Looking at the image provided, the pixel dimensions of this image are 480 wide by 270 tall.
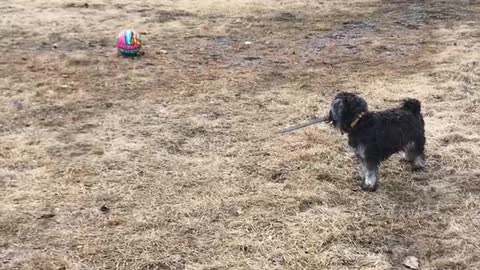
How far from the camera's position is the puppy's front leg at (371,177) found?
13.4 feet

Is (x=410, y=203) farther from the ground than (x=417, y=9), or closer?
closer

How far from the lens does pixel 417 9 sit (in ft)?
31.3

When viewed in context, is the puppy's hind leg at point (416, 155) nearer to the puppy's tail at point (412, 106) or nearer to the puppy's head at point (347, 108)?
the puppy's tail at point (412, 106)

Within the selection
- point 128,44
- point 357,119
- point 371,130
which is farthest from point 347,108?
point 128,44

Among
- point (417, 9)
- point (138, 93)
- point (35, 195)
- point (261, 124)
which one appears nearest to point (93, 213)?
point (35, 195)

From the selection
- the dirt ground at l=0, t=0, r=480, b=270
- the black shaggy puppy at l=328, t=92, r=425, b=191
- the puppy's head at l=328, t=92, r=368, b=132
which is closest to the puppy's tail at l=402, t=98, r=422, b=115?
the black shaggy puppy at l=328, t=92, r=425, b=191

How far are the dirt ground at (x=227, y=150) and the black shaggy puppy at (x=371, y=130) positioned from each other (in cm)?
25

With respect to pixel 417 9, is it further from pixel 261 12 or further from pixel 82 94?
pixel 82 94

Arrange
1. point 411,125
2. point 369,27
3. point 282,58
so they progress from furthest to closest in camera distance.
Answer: point 369,27 → point 282,58 → point 411,125

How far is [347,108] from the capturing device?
13.3ft

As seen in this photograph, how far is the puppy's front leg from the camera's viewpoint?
4.08 metres

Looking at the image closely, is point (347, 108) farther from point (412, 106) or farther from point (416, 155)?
point (416, 155)

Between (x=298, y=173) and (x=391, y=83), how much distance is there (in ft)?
8.17

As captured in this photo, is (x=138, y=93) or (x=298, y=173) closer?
(x=298, y=173)
